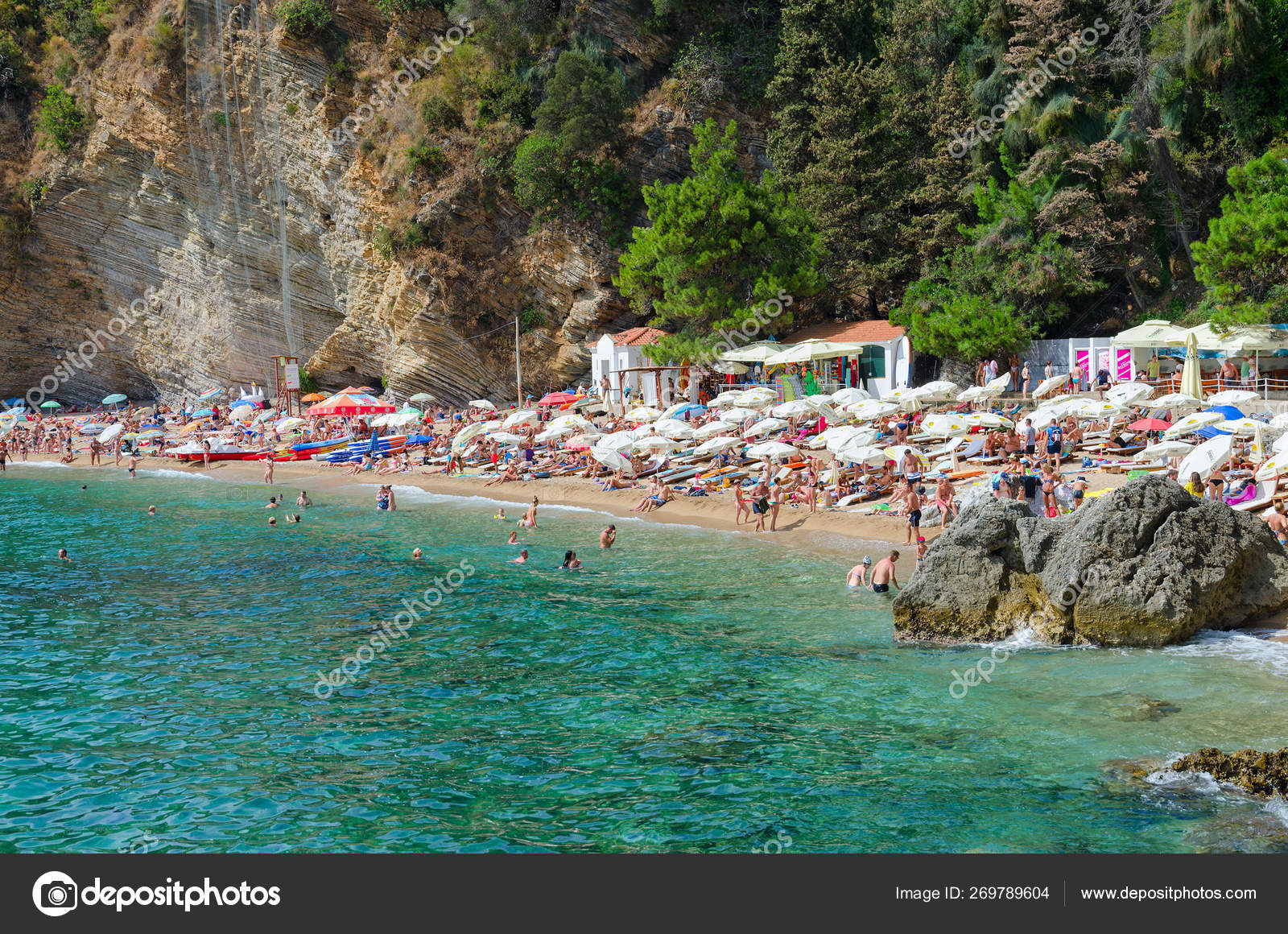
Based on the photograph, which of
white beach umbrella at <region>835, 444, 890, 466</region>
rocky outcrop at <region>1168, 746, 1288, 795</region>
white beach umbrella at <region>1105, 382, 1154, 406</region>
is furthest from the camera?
white beach umbrella at <region>1105, 382, 1154, 406</region>

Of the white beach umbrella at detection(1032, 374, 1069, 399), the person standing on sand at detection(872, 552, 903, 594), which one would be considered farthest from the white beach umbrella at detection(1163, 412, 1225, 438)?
the person standing on sand at detection(872, 552, 903, 594)

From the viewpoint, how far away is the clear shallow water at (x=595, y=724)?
9.80 meters

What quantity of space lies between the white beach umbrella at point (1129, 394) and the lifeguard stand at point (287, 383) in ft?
130

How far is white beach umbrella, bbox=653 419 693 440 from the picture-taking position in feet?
97.5

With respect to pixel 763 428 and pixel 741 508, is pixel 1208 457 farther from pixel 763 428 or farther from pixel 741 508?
pixel 763 428

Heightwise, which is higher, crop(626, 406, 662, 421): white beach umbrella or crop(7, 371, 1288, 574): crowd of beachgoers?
crop(626, 406, 662, 421): white beach umbrella

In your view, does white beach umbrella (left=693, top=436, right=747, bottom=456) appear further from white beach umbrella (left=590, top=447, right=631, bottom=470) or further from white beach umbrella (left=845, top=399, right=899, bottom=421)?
white beach umbrella (left=845, top=399, right=899, bottom=421)

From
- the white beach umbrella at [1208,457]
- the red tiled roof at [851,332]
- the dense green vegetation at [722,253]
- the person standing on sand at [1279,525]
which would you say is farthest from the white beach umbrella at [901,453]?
the dense green vegetation at [722,253]

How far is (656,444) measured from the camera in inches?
1155

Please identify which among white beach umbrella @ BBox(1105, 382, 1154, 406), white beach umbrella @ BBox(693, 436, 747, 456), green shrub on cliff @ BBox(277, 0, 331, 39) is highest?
green shrub on cliff @ BBox(277, 0, 331, 39)

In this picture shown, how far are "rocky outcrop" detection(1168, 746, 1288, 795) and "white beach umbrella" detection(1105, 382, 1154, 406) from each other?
1816cm

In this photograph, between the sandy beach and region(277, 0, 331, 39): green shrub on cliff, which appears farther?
region(277, 0, 331, 39): green shrub on cliff
